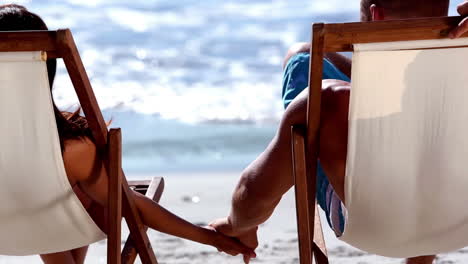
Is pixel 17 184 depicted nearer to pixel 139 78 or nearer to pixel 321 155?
pixel 321 155

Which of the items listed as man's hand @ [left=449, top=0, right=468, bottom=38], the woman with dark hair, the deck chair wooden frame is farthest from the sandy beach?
man's hand @ [left=449, top=0, right=468, bottom=38]

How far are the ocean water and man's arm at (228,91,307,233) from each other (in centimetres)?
348

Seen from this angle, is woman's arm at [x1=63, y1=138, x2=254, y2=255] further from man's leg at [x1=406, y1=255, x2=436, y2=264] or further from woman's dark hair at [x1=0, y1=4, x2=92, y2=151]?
man's leg at [x1=406, y1=255, x2=436, y2=264]

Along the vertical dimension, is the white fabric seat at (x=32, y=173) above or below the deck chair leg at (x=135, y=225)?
above

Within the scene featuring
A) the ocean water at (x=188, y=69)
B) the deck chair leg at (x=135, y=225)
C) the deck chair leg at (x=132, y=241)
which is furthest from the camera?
the ocean water at (x=188, y=69)

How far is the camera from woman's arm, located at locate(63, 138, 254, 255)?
2.21 m

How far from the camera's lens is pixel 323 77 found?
9.00ft

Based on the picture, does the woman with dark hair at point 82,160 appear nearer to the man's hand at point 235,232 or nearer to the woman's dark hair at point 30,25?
the woman's dark hair at point 30,25

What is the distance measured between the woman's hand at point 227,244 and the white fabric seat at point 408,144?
59 cm

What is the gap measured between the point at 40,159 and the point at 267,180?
2.36 ft

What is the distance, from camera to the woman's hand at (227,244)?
270 centimetres

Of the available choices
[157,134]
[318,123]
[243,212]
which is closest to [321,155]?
[318,123]

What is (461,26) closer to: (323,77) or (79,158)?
(323,77)

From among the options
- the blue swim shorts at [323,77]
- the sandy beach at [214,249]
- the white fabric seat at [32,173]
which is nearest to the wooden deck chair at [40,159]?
the white fabric seat at [32,173]
